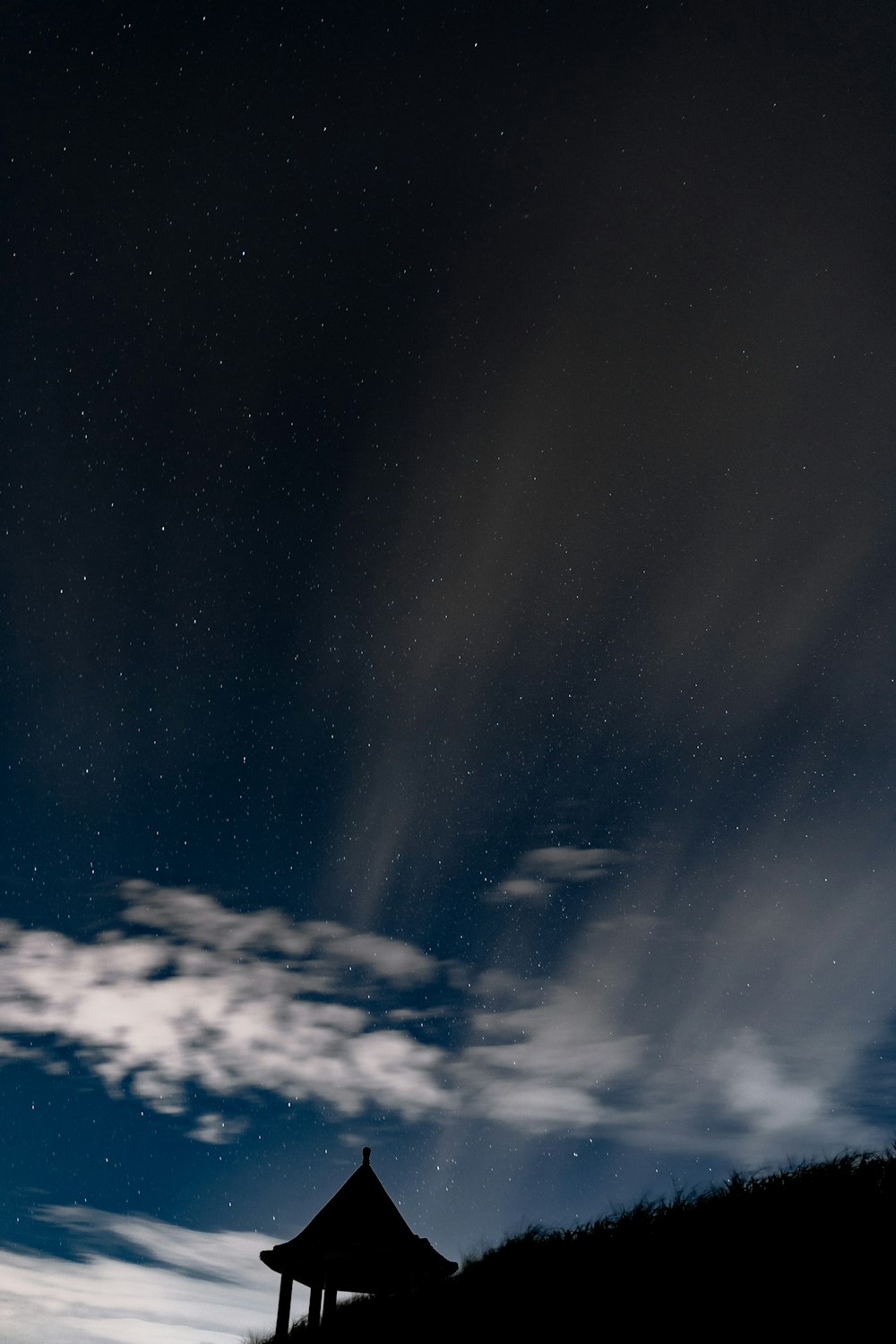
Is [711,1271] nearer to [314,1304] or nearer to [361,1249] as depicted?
[361,1249]

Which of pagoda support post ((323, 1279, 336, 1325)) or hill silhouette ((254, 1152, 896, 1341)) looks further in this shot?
pagoda support post ((323, 1279, 336, 1325))

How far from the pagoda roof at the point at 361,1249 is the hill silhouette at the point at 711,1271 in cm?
163

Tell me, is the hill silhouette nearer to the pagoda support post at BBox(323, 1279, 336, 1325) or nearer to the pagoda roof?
the pagoda roof

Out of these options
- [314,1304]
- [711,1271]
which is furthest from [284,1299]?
[711,1271]

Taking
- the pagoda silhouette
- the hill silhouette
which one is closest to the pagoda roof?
the pagoda silhouette

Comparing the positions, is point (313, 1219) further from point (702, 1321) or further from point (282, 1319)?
point (702, 1321)

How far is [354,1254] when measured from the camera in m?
14.3

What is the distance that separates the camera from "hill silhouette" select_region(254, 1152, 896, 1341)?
7688 millimetres

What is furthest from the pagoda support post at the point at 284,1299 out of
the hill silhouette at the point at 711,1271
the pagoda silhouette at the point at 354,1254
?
the hill silhouette at the point at 711,1271

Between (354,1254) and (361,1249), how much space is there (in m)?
0.13

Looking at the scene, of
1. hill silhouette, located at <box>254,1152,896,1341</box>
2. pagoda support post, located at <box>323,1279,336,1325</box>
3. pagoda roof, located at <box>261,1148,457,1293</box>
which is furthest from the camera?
pagoda support post, located at <box>323,1279,336,1325</box>

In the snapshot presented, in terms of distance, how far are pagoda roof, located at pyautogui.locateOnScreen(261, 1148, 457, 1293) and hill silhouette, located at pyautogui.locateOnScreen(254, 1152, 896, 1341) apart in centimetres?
163

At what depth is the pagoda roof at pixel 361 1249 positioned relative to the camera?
1428 centimetres

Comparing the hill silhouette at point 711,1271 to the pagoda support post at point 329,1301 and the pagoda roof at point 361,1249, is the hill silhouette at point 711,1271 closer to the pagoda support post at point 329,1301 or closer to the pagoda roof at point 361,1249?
the pagoda roof at point 361,1249
